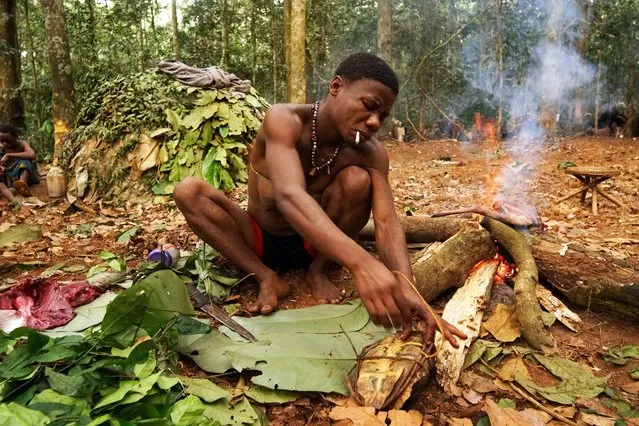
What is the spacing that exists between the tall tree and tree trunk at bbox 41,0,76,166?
24.2ft

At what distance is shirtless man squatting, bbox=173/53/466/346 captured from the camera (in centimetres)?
198

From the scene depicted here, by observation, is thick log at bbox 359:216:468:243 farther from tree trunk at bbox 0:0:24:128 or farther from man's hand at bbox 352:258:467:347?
tree trunk at bbox 0:0:24:128

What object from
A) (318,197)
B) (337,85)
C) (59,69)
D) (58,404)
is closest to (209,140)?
(59,69)

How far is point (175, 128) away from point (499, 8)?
35.7 feet

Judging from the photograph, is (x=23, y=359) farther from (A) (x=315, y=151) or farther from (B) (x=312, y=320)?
(A) (x=315, y=151)

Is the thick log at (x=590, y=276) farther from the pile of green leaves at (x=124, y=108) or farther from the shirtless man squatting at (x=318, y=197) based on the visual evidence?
the pile of green leaves at (x=124, y=108)

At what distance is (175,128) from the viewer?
634 centimetres

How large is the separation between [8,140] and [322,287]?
681cm

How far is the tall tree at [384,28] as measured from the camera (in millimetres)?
11906

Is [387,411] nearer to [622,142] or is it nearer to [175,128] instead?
[175,128]

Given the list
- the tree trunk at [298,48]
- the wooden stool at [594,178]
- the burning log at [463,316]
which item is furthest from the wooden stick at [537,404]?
the tree trunk at [298,48]

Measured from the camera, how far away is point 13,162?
7.14 meters

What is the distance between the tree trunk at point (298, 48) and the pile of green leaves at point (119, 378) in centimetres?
540

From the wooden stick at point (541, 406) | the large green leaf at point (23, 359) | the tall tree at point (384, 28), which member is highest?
the tall tree at point (384, 28)
